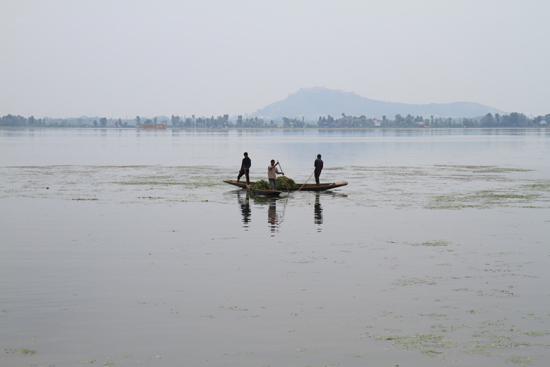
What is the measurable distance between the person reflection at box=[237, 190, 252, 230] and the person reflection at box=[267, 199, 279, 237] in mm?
995

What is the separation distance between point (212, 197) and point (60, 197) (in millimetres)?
9226

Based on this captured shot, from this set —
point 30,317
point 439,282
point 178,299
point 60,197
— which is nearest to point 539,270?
point 439,282

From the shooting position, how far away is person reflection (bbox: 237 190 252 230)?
81.3 feet

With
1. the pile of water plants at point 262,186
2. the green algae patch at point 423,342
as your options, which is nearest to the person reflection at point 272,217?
the pile of water plants at point 262,186

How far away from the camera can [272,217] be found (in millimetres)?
26016

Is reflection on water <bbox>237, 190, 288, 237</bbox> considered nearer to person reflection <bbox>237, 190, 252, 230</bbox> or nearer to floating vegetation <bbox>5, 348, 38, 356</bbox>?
person reflection <bbox>237, 190, 252, 230</bbox>

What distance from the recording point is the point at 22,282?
14.4 m

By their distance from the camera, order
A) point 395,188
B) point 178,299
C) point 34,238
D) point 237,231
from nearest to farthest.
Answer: point 178,299
point 34,238
point 237,231
point 395,188

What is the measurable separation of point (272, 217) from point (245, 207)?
3750mm

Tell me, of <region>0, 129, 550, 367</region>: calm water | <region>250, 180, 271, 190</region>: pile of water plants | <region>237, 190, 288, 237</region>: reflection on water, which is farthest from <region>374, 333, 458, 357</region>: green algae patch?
<region>250, 180, 271, 190</region>: pile of water plants

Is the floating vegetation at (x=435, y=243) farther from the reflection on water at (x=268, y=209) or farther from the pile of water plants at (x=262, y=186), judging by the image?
the pile of water plants at (x=262, y=186)

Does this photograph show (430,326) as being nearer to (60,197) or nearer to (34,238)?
(34,238)

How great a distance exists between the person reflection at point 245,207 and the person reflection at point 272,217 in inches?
39.2

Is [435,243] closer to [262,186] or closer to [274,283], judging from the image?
[274,283]
